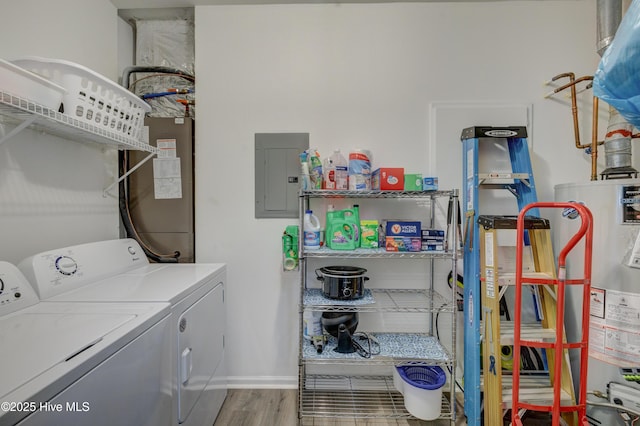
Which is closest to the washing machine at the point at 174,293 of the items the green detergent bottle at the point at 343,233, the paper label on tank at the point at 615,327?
the green detergent bottle at the point at 343,233

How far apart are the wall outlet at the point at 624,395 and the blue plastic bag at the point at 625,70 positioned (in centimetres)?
134

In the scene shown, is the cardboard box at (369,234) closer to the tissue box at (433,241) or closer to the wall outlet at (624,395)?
the tissue box at (433,241)

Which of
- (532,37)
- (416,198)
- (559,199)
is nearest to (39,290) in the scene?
(416,198)

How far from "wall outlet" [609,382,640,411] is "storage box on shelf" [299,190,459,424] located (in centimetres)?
71

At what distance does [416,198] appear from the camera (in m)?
1.80

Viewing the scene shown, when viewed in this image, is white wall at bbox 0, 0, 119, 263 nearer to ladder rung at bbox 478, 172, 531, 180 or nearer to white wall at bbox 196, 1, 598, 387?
white wall at bbox 196, 1, 598, 387

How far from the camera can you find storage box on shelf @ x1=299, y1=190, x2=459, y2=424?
4.90 ft

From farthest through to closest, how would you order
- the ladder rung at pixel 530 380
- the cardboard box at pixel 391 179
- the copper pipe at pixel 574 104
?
the copper pipe at pixel 574 104 → the cardboard box at pixel 391 179 → the ladder rung at pixel 530 380

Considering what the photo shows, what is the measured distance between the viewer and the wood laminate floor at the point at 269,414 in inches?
60.6

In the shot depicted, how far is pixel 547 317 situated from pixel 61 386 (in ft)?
6.75

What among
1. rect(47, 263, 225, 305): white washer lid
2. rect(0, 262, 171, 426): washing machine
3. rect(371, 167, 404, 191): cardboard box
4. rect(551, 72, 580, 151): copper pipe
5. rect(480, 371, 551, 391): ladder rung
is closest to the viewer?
rect(0, 262, 171, 426): washing machine

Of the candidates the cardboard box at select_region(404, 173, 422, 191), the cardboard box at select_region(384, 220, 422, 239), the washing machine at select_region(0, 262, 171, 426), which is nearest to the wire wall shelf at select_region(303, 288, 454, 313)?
the cardboard box at select_region(384, 220, 422, 239)

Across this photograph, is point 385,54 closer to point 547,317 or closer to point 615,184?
point 615,184

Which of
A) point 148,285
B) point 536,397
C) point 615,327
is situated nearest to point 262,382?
point 148,285
